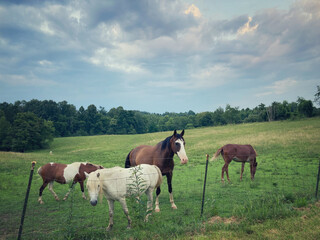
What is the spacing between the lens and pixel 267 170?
1429 centimetres

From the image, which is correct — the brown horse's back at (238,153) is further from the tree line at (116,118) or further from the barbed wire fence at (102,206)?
the tree line at (116,118)

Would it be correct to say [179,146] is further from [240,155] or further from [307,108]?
[307,108]

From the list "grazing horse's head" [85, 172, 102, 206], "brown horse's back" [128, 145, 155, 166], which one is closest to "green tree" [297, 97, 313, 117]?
"brown horse's back" [128, 145, 155, 166]

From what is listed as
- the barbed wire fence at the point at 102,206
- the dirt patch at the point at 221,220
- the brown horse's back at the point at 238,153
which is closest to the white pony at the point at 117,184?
the barbed wire fence at the point at 102,206

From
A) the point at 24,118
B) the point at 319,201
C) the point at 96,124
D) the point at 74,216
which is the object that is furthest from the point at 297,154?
the point at 96,124

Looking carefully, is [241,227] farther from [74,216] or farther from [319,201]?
[74,216]

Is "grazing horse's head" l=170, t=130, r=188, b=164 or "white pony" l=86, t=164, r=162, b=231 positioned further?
"grazing horse's head" l=170, t=130, r=188, b=164

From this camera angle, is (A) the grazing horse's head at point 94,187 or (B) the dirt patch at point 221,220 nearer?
(A) the grazing horse's head at point 94,187

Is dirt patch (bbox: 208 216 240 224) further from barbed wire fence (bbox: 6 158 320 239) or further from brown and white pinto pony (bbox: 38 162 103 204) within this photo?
brown and white pinto pony (bbox: 38 162 103 204)

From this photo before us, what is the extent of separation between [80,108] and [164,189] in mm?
93501

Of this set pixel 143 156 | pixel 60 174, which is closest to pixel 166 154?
pixel 143 156

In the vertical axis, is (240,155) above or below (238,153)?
below

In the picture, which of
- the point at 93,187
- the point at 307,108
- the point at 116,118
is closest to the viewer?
the point at 93,187

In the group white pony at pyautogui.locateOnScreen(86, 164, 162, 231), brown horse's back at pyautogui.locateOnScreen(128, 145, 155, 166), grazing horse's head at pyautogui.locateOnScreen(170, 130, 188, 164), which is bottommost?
white pony at pyautogui.locateOnScreen(86, 164, 162, 231)
